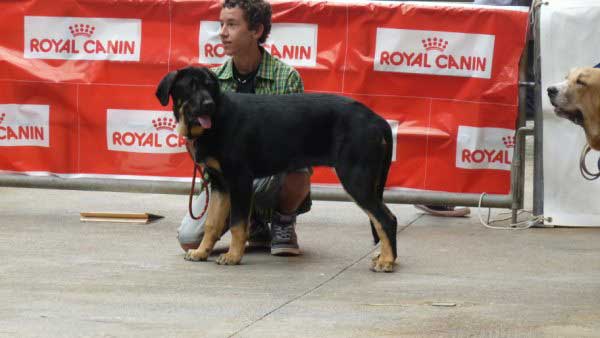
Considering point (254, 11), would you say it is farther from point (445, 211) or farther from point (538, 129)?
point (445, 211)

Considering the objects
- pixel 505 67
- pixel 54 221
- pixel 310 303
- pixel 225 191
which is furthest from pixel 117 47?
pixel 310 303

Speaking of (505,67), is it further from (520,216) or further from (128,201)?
(128,201)

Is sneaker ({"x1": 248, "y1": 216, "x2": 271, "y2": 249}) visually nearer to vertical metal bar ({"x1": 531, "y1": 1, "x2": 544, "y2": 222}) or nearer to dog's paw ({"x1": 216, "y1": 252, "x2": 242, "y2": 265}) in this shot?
dog's paw ({"x1": 216, "y1": 252, "x2": 242, "y2": 265})

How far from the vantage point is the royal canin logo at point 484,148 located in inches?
315

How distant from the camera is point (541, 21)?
25.6ft

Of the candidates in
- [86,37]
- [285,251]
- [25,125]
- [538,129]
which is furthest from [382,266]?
[25,125]

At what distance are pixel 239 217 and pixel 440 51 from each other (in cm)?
234

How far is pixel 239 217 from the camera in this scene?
21.0ft

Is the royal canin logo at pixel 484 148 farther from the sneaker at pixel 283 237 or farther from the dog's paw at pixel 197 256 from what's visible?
the dog's paw at pixel 197 256

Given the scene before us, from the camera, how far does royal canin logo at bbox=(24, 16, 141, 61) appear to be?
8133 millimetres

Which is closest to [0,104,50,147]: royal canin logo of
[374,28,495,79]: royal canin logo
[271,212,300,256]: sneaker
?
[271,212,300,256]: sneaker

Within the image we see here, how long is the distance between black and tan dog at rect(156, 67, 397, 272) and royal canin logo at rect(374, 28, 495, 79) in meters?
1.65

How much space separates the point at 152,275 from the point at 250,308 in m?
1.00

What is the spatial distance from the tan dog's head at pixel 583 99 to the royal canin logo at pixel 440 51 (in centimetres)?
160
